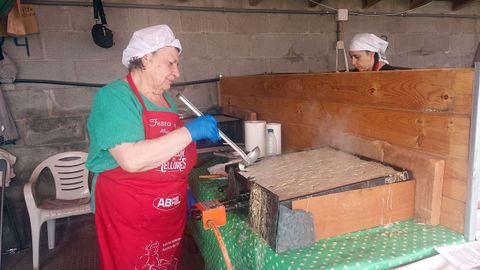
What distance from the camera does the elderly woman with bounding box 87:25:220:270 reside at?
1.11 m

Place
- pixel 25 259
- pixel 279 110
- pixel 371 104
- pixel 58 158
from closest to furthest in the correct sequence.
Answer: pixel 371 104 → pixel 279 110 → pixel 25 259 → pixel 58 158

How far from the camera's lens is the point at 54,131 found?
2.61 m

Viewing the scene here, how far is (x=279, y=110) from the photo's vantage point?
1.83 m

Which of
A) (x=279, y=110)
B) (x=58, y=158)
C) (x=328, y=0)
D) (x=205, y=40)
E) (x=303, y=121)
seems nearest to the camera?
(x=303, y=121)

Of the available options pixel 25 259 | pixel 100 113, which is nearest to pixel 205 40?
pixel 100 113

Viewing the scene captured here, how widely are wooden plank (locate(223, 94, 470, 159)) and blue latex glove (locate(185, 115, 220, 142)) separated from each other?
0.51 m

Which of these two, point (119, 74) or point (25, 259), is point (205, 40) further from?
point (25, 259)

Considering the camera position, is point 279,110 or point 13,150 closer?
point 279,110

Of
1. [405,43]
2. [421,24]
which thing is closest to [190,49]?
[405,43]

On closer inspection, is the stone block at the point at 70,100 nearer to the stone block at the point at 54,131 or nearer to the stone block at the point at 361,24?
the stone block at the point at 54,131

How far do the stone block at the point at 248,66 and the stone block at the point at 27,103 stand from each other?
60.5 inches

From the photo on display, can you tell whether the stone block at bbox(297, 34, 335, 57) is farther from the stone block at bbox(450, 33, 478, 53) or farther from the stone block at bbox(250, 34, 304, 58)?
the stone block at bbox(450, 33, 478, 53)

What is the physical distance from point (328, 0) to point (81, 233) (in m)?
3.01

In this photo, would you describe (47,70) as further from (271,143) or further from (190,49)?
(271,143)
